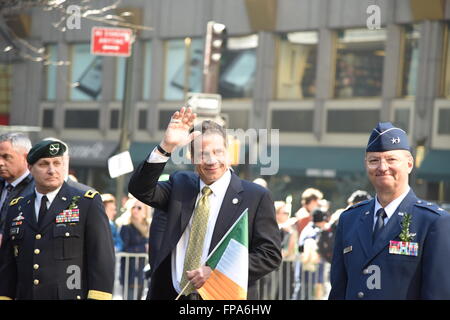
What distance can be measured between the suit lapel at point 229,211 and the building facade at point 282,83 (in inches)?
600

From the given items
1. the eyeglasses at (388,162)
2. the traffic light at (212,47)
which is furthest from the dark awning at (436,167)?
the eyeglasses at (388,162)

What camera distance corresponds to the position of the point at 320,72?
27281 mm

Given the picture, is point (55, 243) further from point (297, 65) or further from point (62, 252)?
point (297, 65)

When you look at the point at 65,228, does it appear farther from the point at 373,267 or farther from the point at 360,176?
the point at 360,176

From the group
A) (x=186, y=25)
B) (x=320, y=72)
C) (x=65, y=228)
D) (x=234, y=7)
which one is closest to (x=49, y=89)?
(x=186, y=25)

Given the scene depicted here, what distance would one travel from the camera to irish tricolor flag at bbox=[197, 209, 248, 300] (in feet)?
16.9

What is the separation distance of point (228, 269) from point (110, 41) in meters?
13.0

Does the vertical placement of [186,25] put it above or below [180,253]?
above

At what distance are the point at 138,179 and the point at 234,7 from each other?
23.5m

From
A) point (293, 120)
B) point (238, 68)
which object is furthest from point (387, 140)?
point (238, 68)

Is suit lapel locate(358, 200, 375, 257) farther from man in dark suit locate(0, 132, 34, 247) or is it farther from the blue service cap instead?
man in dark suit locate(0, 132, 34, 247)

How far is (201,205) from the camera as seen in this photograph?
5465 mm

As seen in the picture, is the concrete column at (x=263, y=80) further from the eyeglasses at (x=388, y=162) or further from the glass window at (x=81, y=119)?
the eyeglasses at (x=388, y=162)

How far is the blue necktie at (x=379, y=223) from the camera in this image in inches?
191
